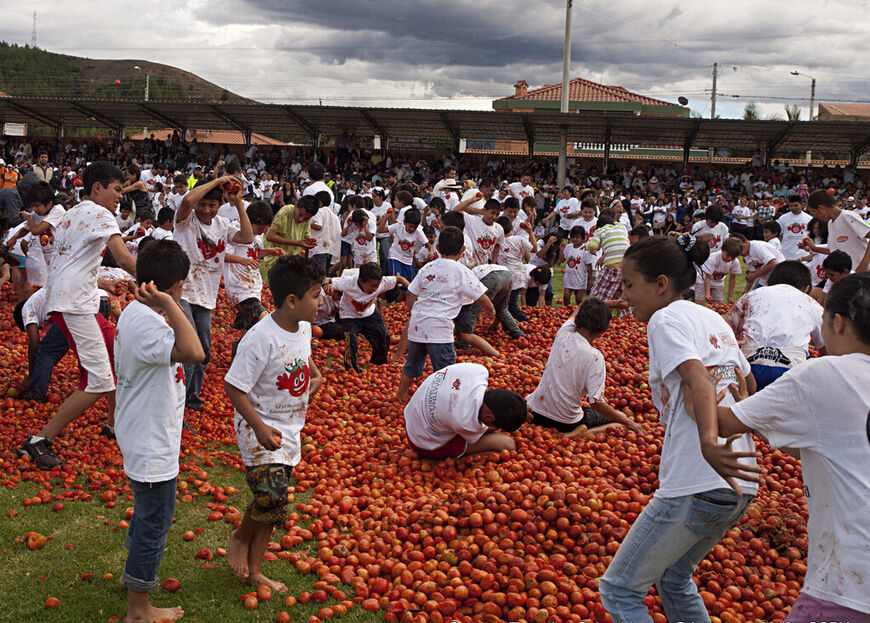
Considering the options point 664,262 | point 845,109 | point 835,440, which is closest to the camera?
point 835,440

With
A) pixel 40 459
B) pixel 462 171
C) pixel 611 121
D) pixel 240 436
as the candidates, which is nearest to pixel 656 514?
pixel 240 436

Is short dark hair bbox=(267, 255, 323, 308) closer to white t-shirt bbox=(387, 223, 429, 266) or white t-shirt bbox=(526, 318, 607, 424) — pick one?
white t-shirt bbox=(526, 318, 607, 424)

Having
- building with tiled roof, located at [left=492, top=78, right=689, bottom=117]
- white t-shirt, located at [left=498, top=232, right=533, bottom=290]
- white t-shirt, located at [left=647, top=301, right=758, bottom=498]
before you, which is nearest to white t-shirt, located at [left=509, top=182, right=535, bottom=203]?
white t-shirt, located at [left=498, top=232, right=533, bottom=290]

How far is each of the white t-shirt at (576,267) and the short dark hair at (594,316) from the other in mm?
5638

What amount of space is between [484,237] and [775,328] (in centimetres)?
572

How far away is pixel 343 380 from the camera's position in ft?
26.4

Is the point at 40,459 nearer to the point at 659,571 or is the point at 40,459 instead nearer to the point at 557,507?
the point at 557,507

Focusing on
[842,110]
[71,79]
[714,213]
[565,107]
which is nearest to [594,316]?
[714,213]

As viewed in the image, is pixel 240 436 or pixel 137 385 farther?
pixel 240 436

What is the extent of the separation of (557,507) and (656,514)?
187 cm

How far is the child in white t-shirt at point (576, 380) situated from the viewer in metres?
5.96

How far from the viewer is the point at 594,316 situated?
19.7 ft

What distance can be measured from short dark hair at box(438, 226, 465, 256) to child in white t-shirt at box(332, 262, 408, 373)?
3.63 feet

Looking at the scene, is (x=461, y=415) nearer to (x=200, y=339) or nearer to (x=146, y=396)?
(x=146, y=396)
